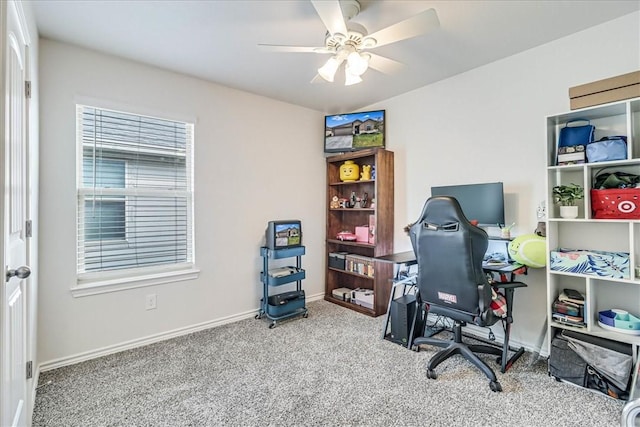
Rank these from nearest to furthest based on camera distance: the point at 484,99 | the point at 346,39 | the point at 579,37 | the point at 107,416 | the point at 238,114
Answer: the point at 107,416 < the point at 346,39 < the point at 579,37 < the point at 484,99 < the point at 238,114

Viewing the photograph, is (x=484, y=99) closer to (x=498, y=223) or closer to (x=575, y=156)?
(x=575, y=156)

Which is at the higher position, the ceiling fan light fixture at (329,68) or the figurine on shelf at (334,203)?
the ceiling fan light fixture at (329,68)

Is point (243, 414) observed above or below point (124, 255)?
below

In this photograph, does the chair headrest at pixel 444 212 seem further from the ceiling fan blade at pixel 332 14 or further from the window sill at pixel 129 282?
the window sill at pixel 129 282

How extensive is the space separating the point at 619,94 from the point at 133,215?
143 inches

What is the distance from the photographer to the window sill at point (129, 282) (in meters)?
2.39

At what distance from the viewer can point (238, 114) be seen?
323 centimetres

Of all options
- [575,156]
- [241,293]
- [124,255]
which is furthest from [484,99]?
[124,255]

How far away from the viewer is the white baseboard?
7.41 ft

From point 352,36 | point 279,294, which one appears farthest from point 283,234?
point 352,36

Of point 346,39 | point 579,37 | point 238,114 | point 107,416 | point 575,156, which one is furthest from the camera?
point 238,114

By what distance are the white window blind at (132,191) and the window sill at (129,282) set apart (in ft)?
0.33

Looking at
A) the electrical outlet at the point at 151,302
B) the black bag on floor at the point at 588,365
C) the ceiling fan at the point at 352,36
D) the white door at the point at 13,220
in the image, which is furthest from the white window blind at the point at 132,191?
the black bag on floor at the point at 588,365

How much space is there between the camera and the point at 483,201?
8.55 ft
